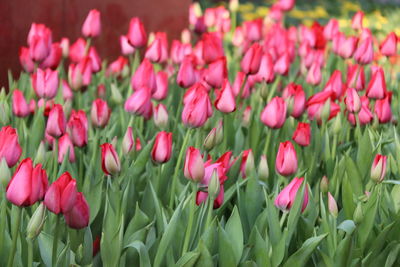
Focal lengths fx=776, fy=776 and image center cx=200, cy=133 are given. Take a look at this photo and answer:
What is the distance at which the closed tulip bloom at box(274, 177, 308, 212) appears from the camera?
178cm

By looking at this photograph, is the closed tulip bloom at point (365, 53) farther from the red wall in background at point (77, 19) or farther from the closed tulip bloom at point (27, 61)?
the red wall in background at point (77, 19)

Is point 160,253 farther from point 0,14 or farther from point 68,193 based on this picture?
point 0,14

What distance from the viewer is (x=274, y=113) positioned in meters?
2.26

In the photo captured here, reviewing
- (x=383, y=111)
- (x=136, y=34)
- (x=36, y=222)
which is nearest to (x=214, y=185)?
(x=36, y=222)

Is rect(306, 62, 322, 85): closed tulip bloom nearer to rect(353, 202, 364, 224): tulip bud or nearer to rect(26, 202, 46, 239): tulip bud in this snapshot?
rect(353, 202, 364, 224): tulip bud

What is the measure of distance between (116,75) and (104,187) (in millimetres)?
1448

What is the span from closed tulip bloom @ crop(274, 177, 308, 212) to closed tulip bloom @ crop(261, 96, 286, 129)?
47 cm

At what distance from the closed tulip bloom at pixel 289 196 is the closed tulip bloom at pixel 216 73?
2.31 feet

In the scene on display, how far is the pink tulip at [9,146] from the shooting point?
5.82ft

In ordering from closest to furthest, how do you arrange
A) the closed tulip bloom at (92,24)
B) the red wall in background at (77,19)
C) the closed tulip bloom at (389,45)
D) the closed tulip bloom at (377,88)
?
the closed tulip bloom at (377,88) → the closed tulip bloom at (389,45) → the closed tulip bloom at (92,24) → the red wall in background at (77,19)

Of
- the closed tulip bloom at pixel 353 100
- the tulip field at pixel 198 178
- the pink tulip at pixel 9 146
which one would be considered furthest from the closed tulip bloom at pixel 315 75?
the pink tulip at pixel 9 146

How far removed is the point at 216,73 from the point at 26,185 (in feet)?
3.32

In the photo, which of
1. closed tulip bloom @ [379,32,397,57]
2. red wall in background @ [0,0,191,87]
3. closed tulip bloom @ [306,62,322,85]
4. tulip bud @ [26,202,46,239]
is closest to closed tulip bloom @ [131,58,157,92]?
closed tulip bloom @ [306,62,322,85]

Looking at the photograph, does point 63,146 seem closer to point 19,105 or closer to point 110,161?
point 19,105
